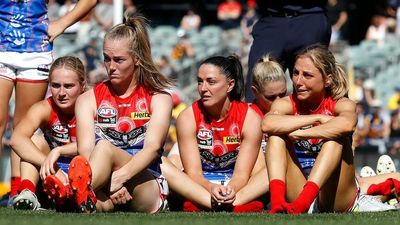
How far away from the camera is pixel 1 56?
29.2 feet

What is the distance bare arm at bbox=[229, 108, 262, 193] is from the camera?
8.57 metres

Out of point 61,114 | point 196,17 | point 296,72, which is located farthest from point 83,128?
point 196,17

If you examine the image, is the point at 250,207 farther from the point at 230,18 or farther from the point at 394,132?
the point at 230,18

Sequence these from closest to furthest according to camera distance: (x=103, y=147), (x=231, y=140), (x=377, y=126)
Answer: (x=103, y=147), (x=231, y=140), (x=377, y=126)

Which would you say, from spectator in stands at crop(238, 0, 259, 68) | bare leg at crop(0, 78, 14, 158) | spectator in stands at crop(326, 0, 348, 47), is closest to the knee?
bare leg at crop(0, 78, 14, 158)

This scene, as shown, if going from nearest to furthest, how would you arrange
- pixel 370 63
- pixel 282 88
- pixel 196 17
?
pixel 282 88 < pixel 370 63 < pixel 196 17

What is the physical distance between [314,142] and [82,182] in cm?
188

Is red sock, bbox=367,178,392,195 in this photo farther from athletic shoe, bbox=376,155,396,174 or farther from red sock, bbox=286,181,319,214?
red sock, bbox=286,181,319,214

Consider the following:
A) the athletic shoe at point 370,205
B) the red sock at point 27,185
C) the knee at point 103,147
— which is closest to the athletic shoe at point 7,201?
the red sock at point 27,185

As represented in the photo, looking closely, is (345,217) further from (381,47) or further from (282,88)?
(381,47)

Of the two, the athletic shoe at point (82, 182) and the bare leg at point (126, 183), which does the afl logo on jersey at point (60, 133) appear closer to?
the bare leg at point (126, 183)

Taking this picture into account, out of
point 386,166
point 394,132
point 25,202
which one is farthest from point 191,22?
point 25,202

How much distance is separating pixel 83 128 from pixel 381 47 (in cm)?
1342

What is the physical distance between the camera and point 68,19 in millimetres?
9164
